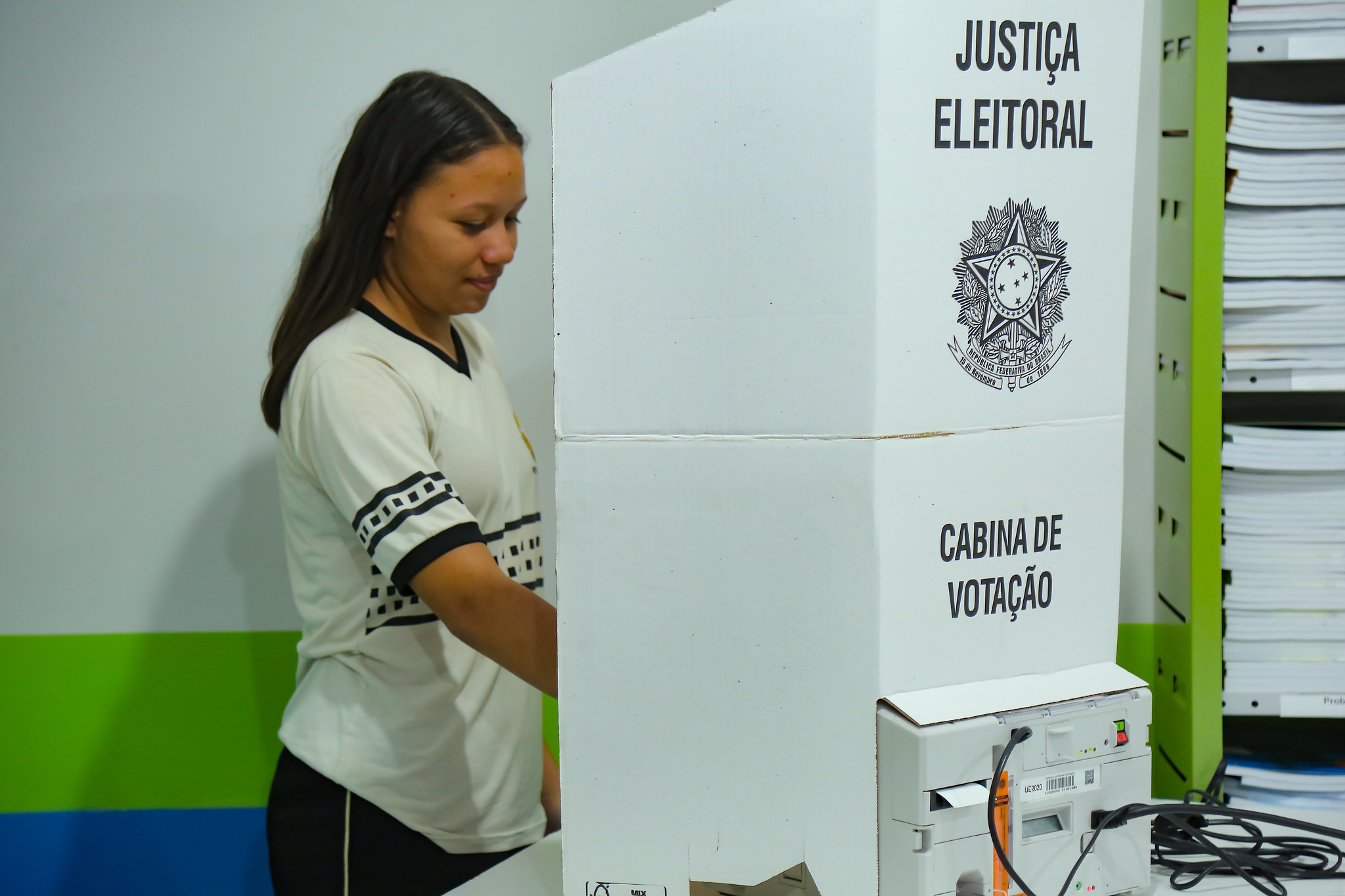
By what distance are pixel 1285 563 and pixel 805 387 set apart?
1018mm

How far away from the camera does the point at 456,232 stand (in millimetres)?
1199

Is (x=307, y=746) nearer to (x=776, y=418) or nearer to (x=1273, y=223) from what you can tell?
(x=776, y=418)

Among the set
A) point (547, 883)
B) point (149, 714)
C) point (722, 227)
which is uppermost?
point (722, 227)

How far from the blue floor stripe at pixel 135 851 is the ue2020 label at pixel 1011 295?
168 cm

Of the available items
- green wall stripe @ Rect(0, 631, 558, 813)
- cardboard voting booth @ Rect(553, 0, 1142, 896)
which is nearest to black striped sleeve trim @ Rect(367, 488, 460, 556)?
cardboard voting booth @ Rect(553, 0, 1142, 896)

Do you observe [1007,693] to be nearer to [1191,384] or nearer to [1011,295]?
[1011,295]

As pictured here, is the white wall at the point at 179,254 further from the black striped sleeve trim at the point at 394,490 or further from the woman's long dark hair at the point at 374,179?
the black striped sleeve trim at the point at 394,490

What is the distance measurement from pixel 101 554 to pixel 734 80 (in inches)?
64.2

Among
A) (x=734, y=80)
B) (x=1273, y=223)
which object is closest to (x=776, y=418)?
(x=734, y=80)

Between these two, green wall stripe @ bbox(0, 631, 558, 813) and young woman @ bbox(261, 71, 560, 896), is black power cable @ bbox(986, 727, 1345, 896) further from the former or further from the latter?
green wall stripe @ bbox(0, 631, 558, 813)

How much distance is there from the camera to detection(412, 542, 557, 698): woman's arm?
994 mm

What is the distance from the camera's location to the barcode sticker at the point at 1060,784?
2.50 ft

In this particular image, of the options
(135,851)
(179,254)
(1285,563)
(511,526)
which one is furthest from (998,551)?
(135,851)

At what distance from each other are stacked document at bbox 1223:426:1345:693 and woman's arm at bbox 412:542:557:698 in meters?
1.00
